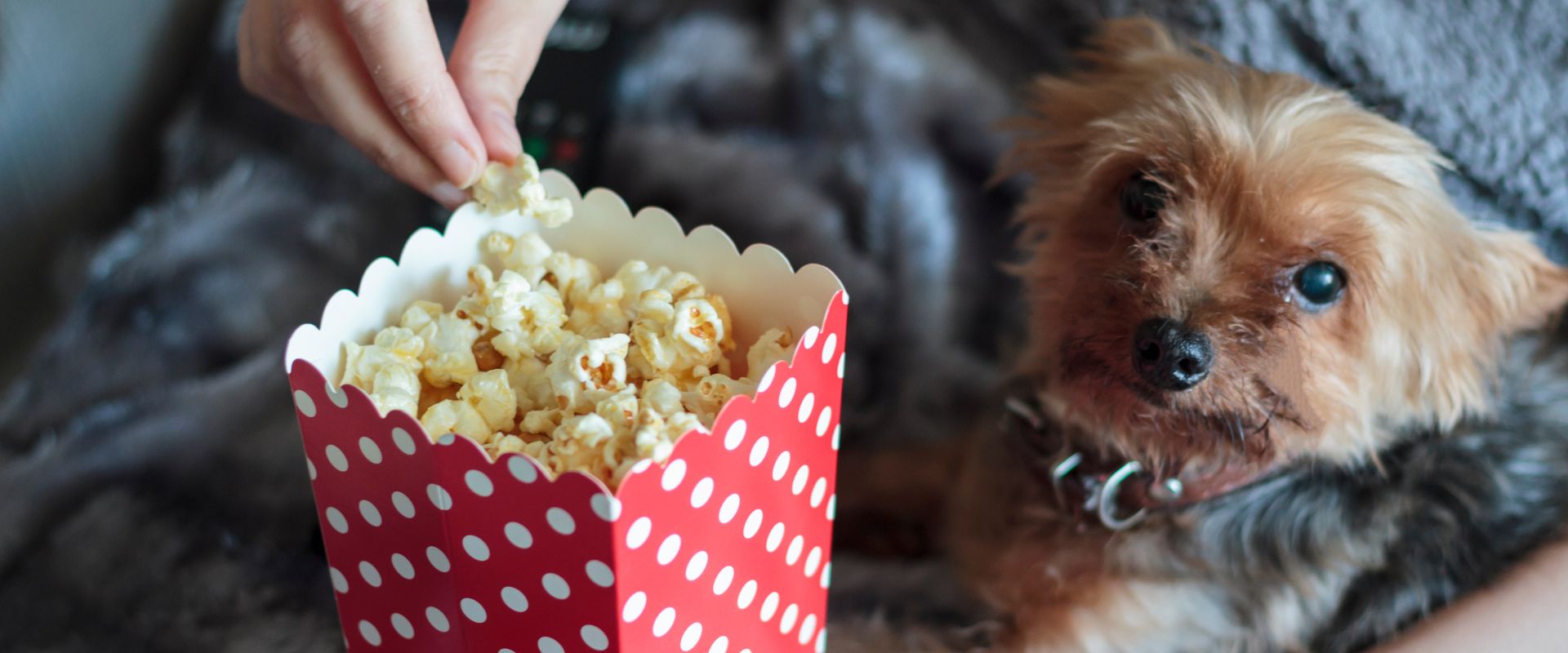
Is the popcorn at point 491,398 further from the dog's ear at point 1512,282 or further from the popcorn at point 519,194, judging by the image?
the dog's ear at point 1512,282

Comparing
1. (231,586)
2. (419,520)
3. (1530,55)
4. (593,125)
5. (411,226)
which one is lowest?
(231,586)

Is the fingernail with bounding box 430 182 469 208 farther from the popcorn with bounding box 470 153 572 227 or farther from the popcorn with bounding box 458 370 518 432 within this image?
the popcorn with bounding box 458 370 518 432

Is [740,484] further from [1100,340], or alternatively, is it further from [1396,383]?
[1396,383]

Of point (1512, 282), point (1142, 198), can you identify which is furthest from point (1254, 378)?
point (1512, 282)

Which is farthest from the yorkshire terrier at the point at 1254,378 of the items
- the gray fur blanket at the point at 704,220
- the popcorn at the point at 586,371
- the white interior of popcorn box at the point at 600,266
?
the popcorn at the point at 586,371

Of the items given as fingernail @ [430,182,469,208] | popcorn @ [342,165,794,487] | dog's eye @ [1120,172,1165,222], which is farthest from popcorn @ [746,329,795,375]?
dog's eye @ [1120,172,1165,222]

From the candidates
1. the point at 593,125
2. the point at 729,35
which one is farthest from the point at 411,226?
the point at 729,35

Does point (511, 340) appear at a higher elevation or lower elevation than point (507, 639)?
higher
